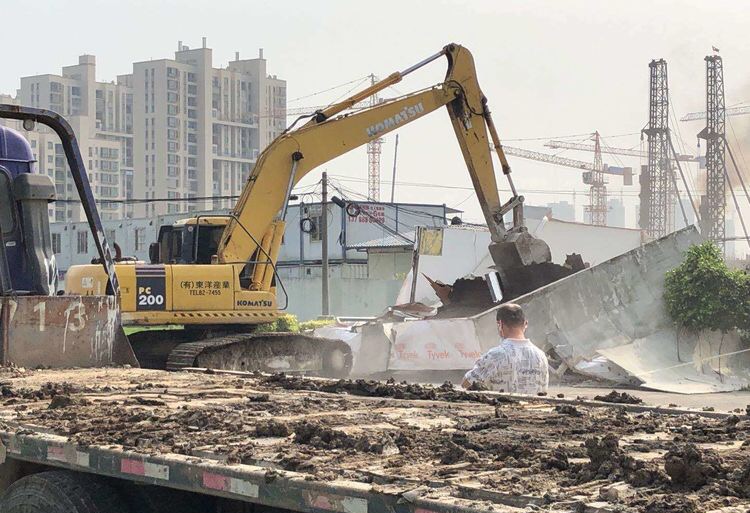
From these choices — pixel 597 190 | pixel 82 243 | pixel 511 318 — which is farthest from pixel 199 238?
pixel 597 190

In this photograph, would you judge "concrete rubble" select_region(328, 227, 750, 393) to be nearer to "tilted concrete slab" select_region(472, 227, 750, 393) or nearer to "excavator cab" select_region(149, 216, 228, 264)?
"tilted concrete slab" select_region(472, 227, 750, 393)

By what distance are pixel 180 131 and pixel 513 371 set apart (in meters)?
136

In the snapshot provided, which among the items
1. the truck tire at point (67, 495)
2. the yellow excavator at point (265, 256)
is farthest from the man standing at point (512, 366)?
the yellow excavator at point (265, 256)

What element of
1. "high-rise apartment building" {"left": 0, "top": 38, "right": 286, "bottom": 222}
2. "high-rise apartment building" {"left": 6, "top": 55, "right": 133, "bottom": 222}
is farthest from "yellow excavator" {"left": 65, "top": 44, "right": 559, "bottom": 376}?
"high-rise apartment building" {"left": 6, "top": 55, "right": 133, "bottom": 222}

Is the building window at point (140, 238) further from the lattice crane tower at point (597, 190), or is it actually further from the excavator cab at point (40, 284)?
the lattice crane tower at point (597, 190)

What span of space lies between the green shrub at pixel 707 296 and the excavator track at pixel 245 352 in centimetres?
650

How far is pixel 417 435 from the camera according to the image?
5.32 meters

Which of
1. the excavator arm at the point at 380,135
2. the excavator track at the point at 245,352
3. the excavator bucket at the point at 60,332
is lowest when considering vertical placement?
the excavator track at the point at 245,352

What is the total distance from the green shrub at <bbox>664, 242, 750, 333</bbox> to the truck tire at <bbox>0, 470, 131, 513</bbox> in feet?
52.8

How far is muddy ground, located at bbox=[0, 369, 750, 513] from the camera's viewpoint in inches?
158

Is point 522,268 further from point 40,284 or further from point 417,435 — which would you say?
point 417,435

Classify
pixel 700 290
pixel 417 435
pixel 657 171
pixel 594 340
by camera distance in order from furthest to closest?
1. pixel 657 171
2. pixel 594 340
3. pixel 700 290
4. pixel 417 435

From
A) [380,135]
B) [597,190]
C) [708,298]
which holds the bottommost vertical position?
[708,298]

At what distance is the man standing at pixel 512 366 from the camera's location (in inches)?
307
